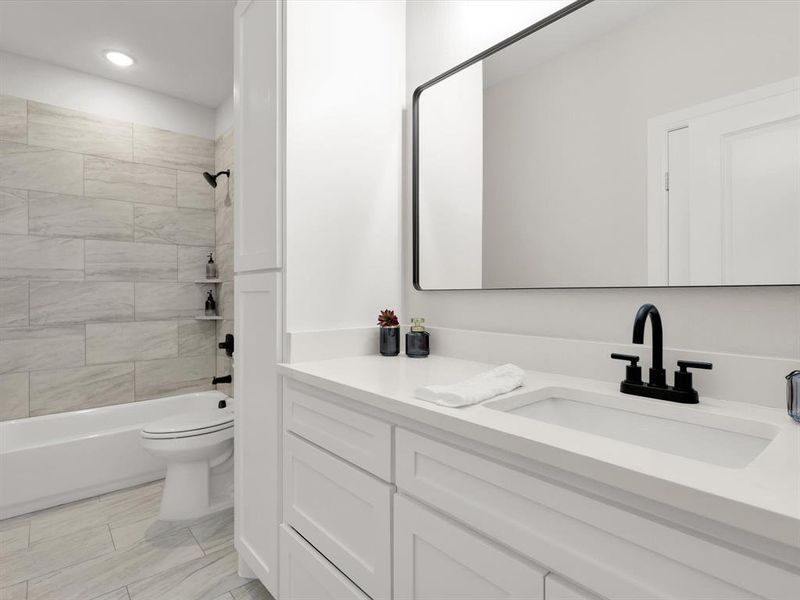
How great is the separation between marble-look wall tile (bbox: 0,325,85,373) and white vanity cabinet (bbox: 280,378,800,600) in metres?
2.27

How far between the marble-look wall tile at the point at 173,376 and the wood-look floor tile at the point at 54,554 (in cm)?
118

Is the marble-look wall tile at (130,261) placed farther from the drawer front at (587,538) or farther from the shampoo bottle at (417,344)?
the drawer front at (587,538)

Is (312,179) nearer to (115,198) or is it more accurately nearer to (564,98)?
(564,98)

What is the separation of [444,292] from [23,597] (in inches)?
75.3

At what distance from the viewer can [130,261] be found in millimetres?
3008

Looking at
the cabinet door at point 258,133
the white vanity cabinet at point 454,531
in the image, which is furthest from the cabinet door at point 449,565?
the cabinet door at point 258,133

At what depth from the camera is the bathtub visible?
219cm

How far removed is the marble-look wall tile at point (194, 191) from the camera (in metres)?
3.23

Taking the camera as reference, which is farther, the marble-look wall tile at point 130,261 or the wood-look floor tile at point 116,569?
the marble-look wall tile at point 130,261

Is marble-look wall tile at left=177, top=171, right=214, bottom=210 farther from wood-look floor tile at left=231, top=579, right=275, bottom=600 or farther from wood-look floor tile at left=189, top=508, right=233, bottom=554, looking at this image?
wood-look floor tile at left=231, top=579, right=275, bottom=600

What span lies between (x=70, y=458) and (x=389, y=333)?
2031mm

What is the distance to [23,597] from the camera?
5.19ft

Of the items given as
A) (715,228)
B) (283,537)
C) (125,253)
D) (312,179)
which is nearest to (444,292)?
(312,179)

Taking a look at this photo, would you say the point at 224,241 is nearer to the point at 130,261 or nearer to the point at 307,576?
the point at 130,261
